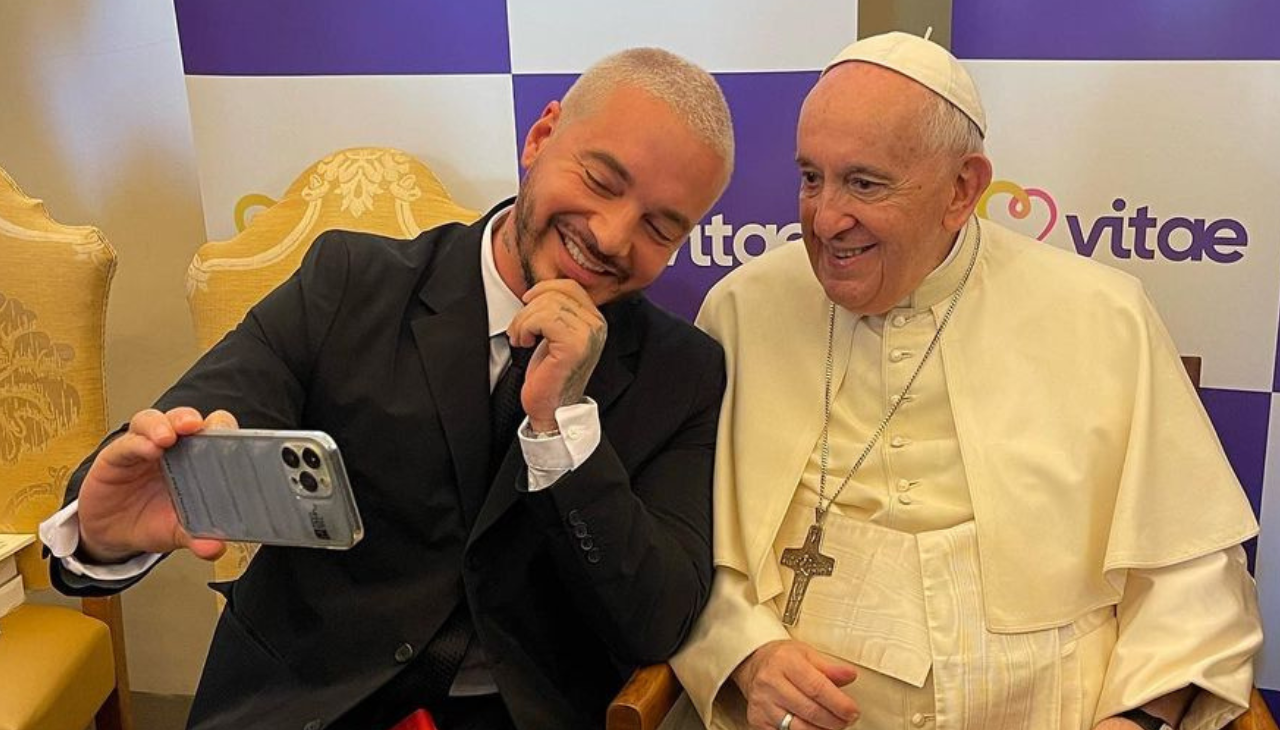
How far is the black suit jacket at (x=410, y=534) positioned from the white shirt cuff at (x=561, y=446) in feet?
0.13

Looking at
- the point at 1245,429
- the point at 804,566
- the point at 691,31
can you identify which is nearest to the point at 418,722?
the point at 804,566

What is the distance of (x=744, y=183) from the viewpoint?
242cm

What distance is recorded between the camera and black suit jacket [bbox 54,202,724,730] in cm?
182

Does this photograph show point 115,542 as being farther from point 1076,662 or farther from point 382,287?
point 1076,662

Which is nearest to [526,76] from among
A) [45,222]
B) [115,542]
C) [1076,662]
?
[45,222]

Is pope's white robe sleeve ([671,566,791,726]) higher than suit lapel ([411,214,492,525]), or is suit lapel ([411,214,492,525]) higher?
suit lapel ([411,214,492,525])

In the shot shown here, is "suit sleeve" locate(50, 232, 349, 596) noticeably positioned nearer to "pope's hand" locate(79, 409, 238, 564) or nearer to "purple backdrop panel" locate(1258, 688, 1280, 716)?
"pope's hand" locate(79, 409, 238, 564)

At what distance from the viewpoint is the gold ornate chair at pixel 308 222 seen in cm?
244

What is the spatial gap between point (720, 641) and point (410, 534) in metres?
0.49

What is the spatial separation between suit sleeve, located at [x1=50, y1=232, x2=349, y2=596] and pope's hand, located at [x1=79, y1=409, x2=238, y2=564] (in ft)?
0.34

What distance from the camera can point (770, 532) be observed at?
6.48ft

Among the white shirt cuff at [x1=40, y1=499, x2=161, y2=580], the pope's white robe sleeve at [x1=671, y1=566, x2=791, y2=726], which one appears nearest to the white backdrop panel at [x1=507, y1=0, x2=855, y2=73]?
the pope's white robe sleeve at [x1=671, y1=566, x2=791, y2=726]

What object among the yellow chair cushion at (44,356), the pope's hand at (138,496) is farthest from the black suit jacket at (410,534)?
the yellow chair cushion at (44,356)

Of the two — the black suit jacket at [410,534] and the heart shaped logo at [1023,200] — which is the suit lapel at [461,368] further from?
the heart shaped logo at [1023,200]
